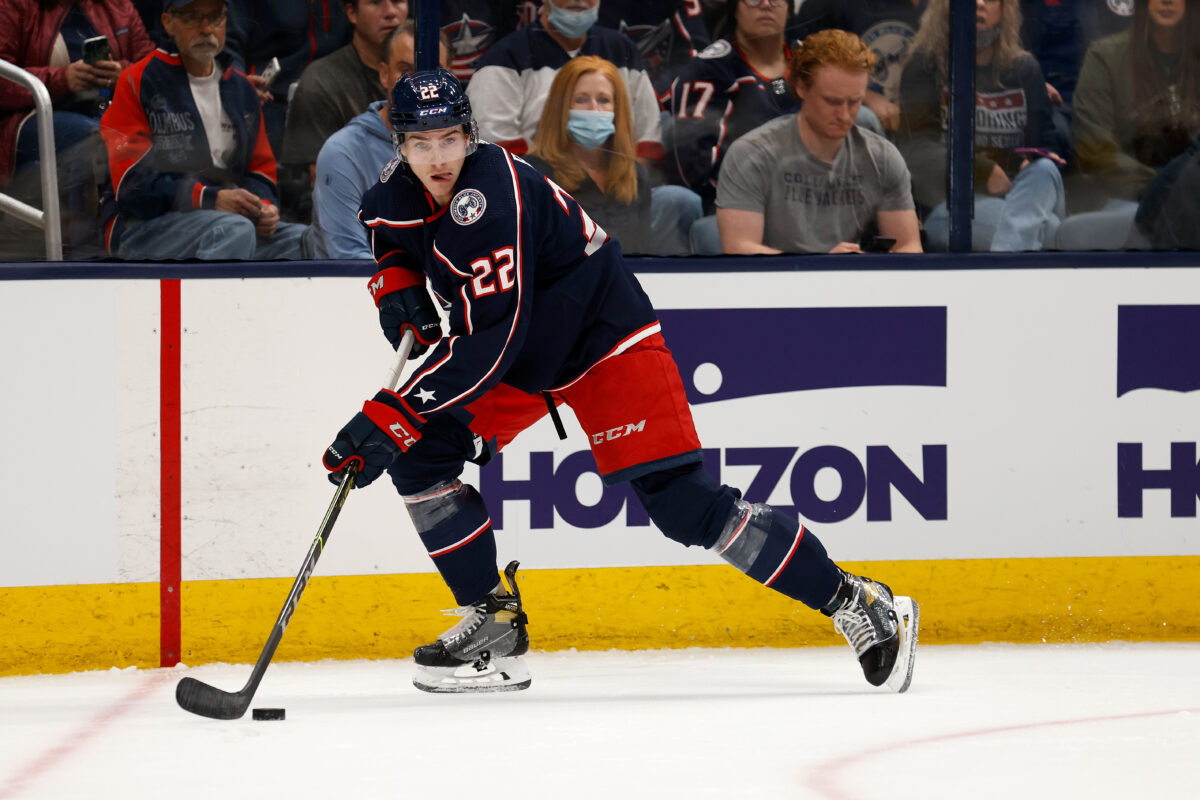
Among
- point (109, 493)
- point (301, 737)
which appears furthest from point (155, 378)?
point (301, 737)

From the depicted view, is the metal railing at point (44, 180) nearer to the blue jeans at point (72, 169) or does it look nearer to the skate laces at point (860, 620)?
the blue jeans at point (72, 169)

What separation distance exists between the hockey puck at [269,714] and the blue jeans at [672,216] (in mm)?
1458

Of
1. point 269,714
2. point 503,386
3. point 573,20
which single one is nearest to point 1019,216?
point 573,20

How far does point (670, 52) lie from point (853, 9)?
0.48m

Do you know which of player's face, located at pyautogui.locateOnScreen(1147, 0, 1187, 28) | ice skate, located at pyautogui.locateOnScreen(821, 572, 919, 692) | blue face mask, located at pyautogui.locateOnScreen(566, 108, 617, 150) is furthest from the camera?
player's face, located at pyautogui.locateOnScreen(1147, 0, 1187, 28)

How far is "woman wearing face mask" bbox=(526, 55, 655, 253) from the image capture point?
11.7 ft

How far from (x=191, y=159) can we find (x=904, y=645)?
2.00m

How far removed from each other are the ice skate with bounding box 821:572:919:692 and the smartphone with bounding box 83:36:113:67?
2081mm

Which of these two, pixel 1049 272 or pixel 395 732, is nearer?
pixel 395 732

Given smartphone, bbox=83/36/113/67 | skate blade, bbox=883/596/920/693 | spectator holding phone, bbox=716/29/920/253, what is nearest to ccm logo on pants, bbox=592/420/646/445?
skate blade, bbox=883/596/920/693

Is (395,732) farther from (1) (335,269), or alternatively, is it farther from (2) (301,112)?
(2) (301,112)

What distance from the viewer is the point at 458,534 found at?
295cm

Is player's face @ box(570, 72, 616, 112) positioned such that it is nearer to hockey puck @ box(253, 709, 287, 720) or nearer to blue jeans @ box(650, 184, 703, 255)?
blue jeans @ box(650, 184, 703, 255)

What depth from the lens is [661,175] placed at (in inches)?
143
